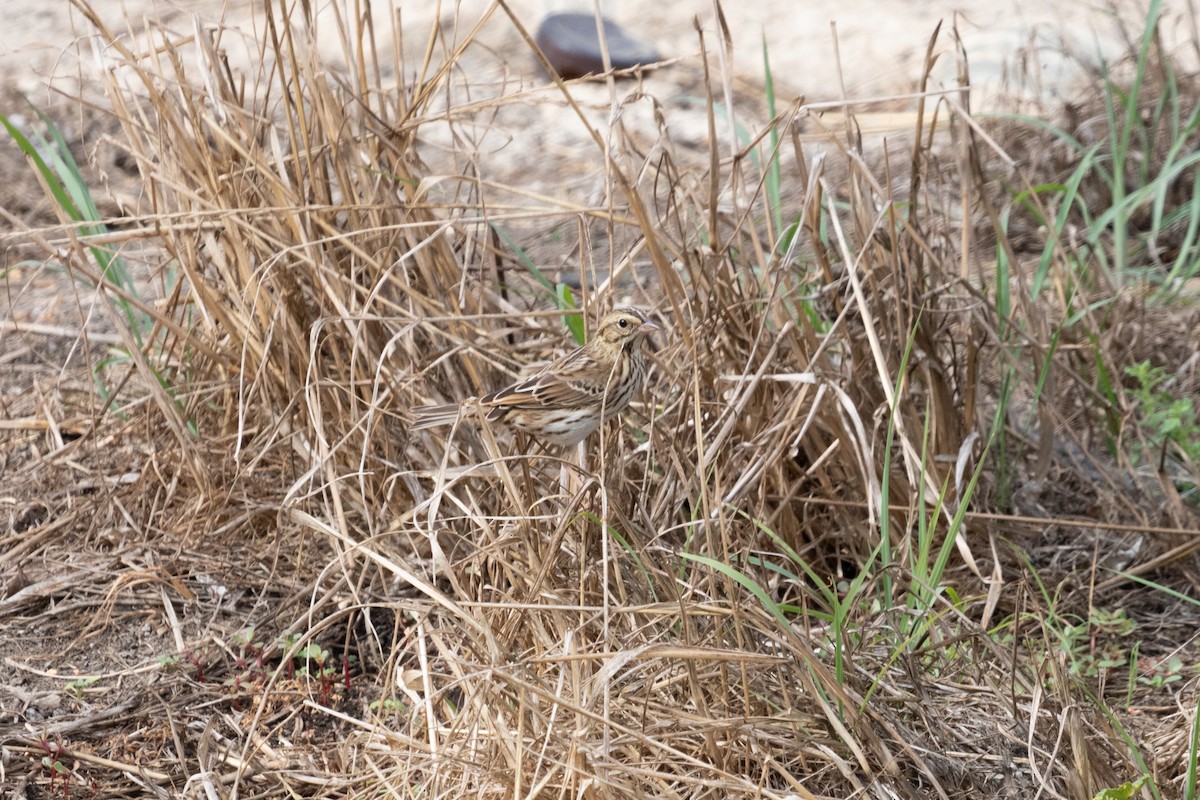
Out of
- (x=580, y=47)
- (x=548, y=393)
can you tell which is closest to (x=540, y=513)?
(x=548, y=393)

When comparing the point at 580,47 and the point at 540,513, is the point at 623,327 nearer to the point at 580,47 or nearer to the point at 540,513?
the point at 540,513

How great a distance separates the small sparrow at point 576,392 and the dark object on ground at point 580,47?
4362 millimetres

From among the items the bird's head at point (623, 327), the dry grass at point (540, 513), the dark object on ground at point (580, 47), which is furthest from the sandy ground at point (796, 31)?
the bird's head at point (623, 327)

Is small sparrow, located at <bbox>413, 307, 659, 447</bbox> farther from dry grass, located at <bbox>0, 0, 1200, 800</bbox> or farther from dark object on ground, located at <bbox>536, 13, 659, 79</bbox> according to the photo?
dark object on ground, located at <bbox>536, 13, 659, 79</bbox>

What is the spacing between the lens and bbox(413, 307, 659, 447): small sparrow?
3025mm

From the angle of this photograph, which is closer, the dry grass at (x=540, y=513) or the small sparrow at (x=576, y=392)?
the dry grass at (x=540, y=513)

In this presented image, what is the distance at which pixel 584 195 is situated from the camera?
6227mm

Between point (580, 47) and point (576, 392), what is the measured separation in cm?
476

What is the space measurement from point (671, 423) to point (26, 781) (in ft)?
5.53

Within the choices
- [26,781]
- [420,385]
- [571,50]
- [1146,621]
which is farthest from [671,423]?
[571,50]

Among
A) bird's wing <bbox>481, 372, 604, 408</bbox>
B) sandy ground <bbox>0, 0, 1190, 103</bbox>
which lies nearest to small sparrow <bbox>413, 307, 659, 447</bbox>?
bird's wing <bbox>481, 372, 604, 408</bbox>

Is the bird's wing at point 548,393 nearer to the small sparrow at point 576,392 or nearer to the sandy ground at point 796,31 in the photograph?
the small sparrow at point 576,392

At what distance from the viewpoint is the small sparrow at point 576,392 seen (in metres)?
3.03

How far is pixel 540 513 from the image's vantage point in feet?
9.52
